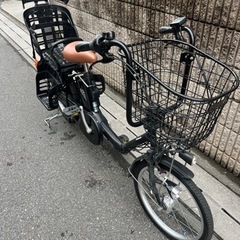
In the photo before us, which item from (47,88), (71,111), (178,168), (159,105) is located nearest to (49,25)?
(47,88)

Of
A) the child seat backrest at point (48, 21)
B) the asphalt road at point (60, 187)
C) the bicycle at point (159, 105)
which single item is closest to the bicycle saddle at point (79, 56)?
the bicycle at point (159, 105)

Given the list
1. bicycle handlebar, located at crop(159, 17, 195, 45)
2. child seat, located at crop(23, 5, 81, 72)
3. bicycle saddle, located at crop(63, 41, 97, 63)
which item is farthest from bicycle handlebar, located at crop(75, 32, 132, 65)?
child seat, located at crop(23, 5, 81, 72)

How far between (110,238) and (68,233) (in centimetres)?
34

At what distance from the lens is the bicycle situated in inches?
55.5

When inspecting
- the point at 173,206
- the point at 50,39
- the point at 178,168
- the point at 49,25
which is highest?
the point at 49,25

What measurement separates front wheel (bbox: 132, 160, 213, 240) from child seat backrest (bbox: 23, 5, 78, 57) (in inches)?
72.5

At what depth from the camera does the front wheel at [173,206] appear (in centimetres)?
171

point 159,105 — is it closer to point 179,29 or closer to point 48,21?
point 179,29

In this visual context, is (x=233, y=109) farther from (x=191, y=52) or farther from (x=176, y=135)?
(x=176, y=135)

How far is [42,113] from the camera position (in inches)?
140

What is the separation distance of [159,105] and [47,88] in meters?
2.13

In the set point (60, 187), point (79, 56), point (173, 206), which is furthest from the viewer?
point (60, 187)

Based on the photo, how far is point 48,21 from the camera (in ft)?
9.86

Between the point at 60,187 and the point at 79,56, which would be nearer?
the point at 79,56
